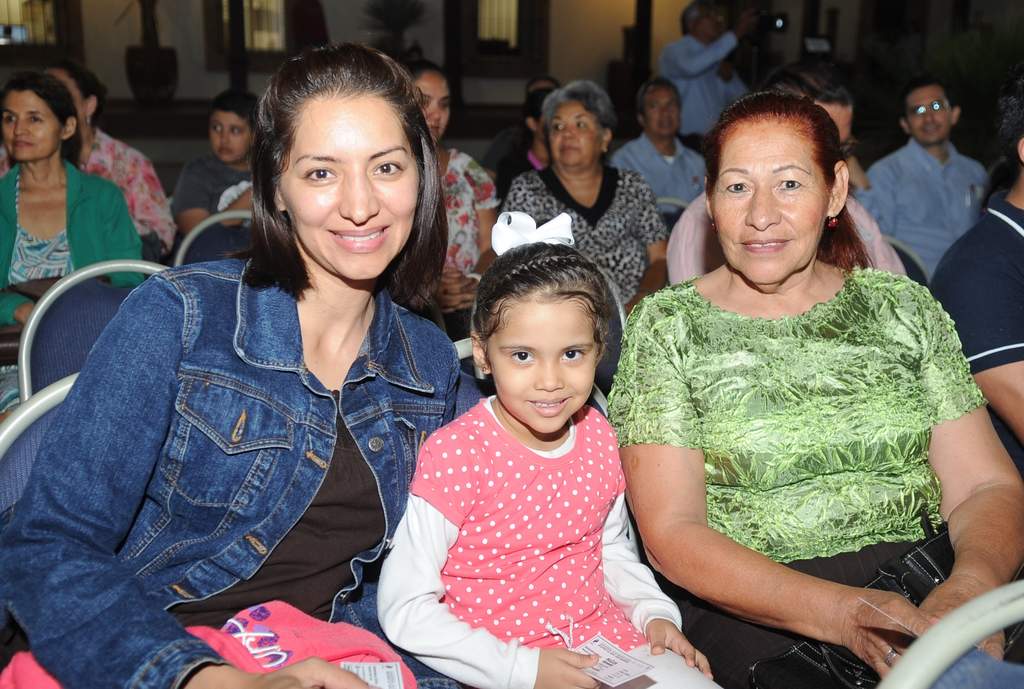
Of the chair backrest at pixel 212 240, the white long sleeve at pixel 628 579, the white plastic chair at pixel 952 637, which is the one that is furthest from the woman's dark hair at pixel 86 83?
the white plastic chair at pixel 952 637

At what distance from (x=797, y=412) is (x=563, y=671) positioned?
64 cm

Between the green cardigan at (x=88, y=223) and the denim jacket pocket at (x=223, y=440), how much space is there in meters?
2.57

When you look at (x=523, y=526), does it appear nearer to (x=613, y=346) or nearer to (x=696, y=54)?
(x=613, y=346)

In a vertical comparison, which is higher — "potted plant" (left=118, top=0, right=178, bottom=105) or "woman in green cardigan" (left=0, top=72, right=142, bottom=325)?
"potted plant" (left=118, top=0, right=178, bottom=105)

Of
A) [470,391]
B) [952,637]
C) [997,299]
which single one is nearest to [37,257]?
[470,391]

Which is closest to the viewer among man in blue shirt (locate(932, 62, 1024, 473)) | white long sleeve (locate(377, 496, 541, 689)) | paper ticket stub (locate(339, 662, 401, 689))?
paper ticket stub (locate(339, 662, 401, 689))

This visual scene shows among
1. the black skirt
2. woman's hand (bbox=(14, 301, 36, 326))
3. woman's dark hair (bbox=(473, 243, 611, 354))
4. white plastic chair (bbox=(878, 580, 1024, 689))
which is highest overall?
woman's dark hair (bbox=(473, 243, 611, 354))

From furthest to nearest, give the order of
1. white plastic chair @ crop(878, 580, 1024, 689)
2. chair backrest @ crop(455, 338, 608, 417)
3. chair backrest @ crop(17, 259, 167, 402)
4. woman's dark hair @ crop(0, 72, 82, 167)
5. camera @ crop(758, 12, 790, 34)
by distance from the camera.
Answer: camera @ crop(758, 12, 790, 34)
woman's dark hair @ crop(0, 72, 82, 167)
chair backrest @ crop(17, 259, 167, 402)
chair backrest @ crop(455, 338, 608, 417)
white plastic chair @ crop(878, 580, 1024, 689)

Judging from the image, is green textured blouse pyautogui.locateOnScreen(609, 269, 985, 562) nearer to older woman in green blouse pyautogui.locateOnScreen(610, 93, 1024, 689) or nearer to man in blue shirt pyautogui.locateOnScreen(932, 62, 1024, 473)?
older woman in green blouse pyautogui.locateOnScreen(610, 93, 1024, 689)

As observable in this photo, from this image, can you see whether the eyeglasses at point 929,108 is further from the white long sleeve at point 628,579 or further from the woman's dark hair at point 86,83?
the white long sleeve at point 628,579

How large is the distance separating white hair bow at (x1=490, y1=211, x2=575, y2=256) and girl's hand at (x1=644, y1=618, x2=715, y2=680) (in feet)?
2.33

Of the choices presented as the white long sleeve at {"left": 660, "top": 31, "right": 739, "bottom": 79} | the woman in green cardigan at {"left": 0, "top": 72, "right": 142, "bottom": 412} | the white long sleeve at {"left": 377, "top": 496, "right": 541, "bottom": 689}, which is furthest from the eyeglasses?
the white long sleeve at {"left": 377, "top": 496, "right": 541, "bottom": 689}

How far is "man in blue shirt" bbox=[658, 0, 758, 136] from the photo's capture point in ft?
26.5

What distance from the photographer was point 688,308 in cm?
197
